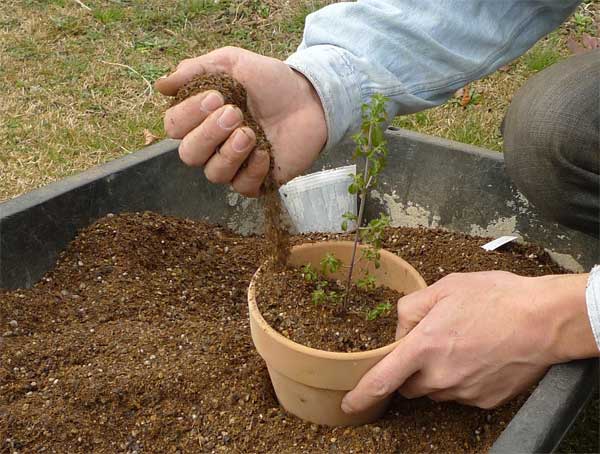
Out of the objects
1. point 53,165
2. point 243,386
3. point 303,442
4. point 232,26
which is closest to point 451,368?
point 303,442

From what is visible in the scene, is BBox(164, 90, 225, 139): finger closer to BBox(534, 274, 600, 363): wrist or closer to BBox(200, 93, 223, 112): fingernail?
BBox(200, 93, 223, 112): fingernail

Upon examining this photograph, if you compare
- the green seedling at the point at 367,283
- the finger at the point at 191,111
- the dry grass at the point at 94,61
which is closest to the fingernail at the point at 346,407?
the green seedling at the point at 367,283

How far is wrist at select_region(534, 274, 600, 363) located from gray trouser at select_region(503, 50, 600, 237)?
1.84ft

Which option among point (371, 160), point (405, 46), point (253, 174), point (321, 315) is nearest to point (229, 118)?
point (253, 174)

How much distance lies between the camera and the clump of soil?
4.25ft

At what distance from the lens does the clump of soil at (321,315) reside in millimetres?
1295

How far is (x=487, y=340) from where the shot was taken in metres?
1.22

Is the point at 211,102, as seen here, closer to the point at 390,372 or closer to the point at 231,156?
the point at 231,156

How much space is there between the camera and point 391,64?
161 centimetres

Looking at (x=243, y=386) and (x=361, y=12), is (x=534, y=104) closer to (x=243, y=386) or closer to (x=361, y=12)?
(x=361, y=12)

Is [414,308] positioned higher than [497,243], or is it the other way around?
[414,308]

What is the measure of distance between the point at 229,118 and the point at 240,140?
5cm

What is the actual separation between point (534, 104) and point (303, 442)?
100 cm

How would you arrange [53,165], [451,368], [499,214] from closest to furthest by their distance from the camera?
1. [451,368]
2. [499,214]
3. [53,165]
